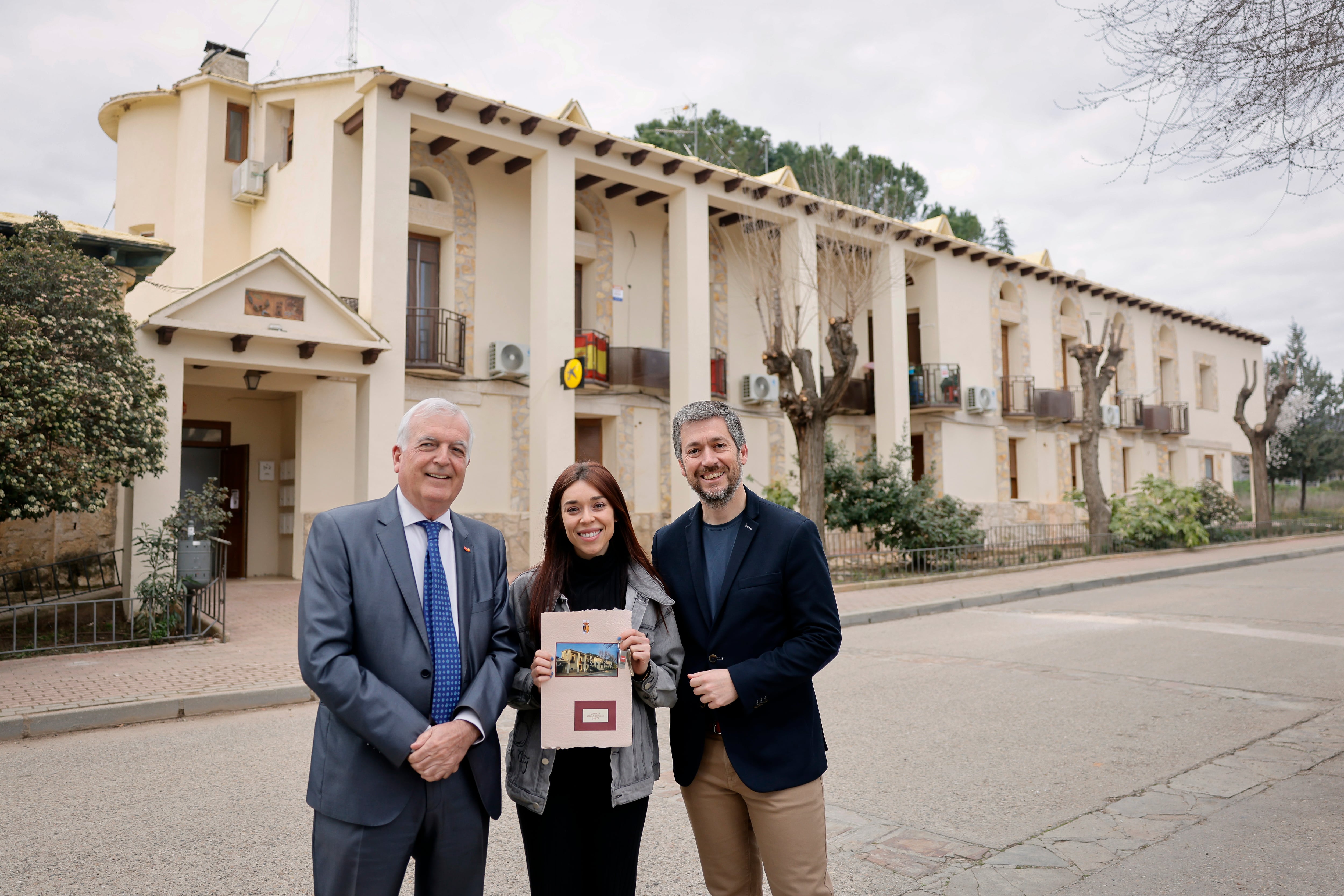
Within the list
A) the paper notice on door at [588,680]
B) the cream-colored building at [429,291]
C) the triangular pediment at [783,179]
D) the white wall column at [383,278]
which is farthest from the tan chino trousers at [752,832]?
the triangular pediment at [783,179]

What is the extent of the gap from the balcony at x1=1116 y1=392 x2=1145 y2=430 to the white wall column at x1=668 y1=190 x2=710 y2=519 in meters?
18.6

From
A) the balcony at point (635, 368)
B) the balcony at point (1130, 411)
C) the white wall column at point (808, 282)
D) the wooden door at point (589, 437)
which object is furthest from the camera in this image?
the balcony at point (1130, 411)

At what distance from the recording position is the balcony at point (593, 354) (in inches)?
676

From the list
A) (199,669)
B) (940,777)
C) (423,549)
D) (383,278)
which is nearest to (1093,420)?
(383,278)

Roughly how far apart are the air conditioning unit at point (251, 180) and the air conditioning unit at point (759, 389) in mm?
11362

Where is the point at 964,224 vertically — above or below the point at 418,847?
above

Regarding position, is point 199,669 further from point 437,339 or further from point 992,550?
point 992,550

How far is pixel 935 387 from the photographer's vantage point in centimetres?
2388

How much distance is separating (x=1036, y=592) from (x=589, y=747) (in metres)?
13.3

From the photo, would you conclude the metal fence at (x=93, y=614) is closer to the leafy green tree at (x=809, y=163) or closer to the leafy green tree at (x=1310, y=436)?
the leafy green tree at (x=809, y=163)

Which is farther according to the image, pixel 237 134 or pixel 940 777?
pixel 237 134

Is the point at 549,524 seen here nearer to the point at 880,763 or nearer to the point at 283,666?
the point at 880,763

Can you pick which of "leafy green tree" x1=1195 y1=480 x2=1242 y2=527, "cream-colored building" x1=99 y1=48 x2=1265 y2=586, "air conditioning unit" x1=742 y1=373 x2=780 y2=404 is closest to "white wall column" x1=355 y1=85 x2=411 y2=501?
"cream-colored building" x1=99 y1=48 x2=1265 y2=586

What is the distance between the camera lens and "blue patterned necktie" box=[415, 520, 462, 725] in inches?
92.4
